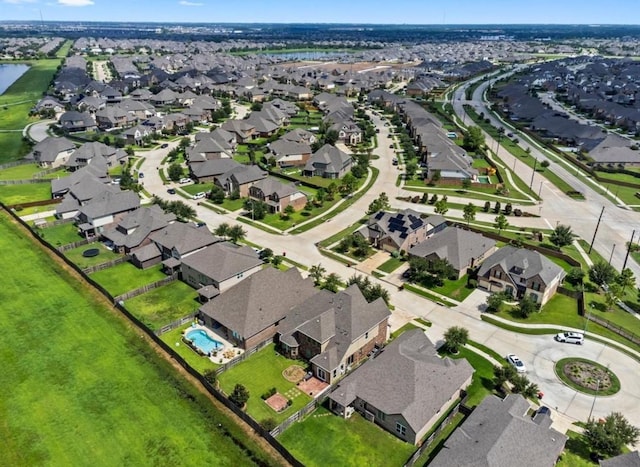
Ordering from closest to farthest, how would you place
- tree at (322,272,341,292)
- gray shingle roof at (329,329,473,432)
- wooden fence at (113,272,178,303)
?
gray shingle roof at (329,329,473,432) < wooden fence at (113,272,178,303) < tree at (322,272,341,292)

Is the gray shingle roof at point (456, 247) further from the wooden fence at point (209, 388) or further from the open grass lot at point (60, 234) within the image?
the open grass lot at point (60, 234)

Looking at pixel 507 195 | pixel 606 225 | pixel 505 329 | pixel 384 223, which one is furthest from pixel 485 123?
pixel 505 329

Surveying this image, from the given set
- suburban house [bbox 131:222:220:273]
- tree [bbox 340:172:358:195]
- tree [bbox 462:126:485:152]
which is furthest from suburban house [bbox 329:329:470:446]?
tree [bbox 462:126:485:152]

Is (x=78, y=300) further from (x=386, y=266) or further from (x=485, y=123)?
(x=485, y=123)

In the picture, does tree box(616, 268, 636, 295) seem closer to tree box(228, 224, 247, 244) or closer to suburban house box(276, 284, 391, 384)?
suburban house box(276, 284, 391, 384)

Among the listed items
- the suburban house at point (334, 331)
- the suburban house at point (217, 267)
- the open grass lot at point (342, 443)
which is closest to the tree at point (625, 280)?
the suburban house at point (334, 331)
